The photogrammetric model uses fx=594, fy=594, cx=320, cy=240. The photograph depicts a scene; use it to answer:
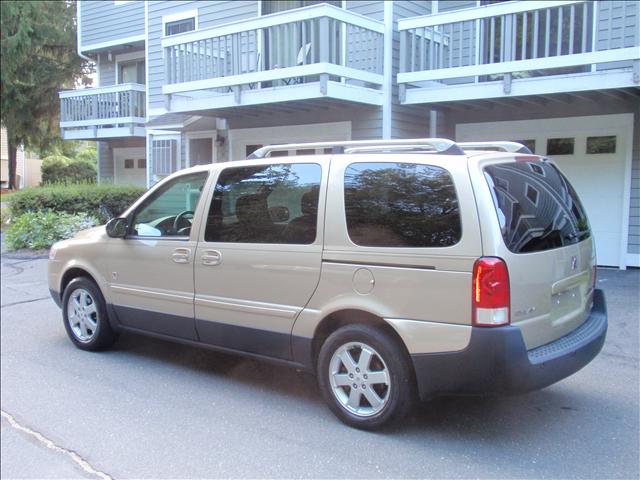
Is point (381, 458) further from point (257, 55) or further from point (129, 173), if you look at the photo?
point (129, 173)

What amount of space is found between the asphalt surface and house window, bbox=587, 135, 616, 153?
4.70 metres

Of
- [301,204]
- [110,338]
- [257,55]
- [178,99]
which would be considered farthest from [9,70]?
[301,204]

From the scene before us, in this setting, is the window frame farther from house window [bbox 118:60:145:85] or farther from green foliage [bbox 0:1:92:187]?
green foliage [bbox 0:1:92:187]

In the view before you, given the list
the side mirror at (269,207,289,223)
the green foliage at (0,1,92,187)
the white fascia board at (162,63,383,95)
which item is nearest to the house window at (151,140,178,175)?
the white fascia board at (162,63,383,95)

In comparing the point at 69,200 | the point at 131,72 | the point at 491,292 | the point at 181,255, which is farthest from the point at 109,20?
the point at 491,292

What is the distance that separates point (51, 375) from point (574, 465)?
13.4 feet

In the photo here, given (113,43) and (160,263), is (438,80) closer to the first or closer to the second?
(160,263)

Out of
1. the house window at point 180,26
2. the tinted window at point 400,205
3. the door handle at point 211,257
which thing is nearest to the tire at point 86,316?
the door handle at point 211,257

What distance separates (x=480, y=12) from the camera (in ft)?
29.2

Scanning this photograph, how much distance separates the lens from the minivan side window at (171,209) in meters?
4.88

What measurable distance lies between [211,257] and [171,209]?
88cm

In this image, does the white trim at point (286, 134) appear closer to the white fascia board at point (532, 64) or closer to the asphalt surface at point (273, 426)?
the white fascia board at point (532, 64)

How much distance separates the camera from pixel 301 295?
408cm

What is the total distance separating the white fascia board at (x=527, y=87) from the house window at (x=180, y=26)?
6543 mm
